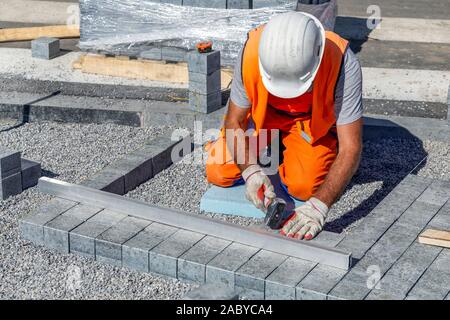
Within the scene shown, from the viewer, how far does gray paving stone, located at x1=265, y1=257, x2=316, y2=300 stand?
5.00 m

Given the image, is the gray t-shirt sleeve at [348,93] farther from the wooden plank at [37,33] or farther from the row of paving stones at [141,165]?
the wooden plank at [37,33]

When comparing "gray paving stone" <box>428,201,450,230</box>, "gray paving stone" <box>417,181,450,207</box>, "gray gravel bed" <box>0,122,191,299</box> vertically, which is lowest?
"gray gravel bed" <box>0,122,191,299</box>

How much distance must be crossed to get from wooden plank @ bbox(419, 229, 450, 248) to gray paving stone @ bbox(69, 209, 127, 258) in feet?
5.94

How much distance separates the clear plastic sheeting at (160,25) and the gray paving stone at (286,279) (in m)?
4.15

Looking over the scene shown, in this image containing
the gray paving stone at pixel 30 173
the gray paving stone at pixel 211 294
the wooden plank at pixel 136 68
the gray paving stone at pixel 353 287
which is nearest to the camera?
the gray paving stone at pixel 211 294

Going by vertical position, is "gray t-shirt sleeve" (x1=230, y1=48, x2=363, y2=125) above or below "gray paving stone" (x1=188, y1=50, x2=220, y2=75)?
above

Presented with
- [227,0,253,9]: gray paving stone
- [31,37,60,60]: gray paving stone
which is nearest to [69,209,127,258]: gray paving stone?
[227,0,253,9]: gray paving stone

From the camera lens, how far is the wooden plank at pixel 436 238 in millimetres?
5387

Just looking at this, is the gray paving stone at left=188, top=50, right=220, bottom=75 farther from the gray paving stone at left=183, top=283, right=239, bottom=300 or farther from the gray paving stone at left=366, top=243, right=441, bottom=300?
the gray paving stone at left=183, top=283, right=239, bottom=300

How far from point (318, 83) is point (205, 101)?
7.15 ft

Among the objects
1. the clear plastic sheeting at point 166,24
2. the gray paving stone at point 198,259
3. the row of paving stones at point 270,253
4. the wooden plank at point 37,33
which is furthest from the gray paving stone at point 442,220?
the wooden plank at point 37,33

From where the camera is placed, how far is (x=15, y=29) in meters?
10.1

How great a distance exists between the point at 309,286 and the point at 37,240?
5.81ft
